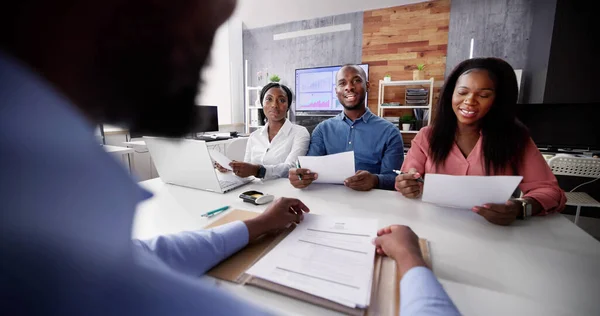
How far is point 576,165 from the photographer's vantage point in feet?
7.29

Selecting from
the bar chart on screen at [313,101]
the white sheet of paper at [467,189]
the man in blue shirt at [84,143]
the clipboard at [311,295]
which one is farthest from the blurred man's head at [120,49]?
the bar chart on screen at [313,101]

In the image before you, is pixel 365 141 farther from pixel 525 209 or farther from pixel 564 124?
pixel 564 124

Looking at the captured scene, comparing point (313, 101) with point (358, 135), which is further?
point (313, 101)

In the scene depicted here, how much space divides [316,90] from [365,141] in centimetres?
263

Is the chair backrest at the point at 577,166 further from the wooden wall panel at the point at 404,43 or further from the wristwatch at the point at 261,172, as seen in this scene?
the wristwatch at the point at 261,172

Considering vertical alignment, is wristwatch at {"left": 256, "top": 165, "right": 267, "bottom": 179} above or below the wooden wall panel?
below

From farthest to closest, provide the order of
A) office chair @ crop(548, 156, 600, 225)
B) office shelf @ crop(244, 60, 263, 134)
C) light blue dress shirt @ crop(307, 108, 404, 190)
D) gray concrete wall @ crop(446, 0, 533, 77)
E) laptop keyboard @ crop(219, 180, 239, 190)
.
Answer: office shelf @ crop(244, 60, 263, 134), gray concrete wall @ crop(446, 0, 533, 77), office chair @ crop(548, 156, 600, 225), light blue dress shirt @ crop(307, 108, 404, 190), laptop keyboard @ crop(219, 180, 239, 190)

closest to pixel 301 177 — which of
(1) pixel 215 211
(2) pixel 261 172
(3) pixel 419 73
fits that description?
(2) pixel 261 172

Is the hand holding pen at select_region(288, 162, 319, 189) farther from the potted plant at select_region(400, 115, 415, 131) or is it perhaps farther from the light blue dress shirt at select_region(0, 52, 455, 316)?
the potted plant at select_region(400, 115, 415, 131)

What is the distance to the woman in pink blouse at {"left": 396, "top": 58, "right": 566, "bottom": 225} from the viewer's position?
3.63 feet

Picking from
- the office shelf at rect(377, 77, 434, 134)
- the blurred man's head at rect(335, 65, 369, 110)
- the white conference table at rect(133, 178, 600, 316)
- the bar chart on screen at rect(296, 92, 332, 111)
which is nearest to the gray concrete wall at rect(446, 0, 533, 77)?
the office shelf at rect(377, 77, 434, 134)

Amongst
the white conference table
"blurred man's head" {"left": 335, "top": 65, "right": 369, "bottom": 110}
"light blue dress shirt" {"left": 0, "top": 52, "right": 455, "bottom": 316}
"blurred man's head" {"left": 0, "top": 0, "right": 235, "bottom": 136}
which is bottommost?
the white conference table

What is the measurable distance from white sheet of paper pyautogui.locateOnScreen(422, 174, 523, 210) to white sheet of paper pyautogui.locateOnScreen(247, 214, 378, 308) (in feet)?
1.06

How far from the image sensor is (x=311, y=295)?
482mm
